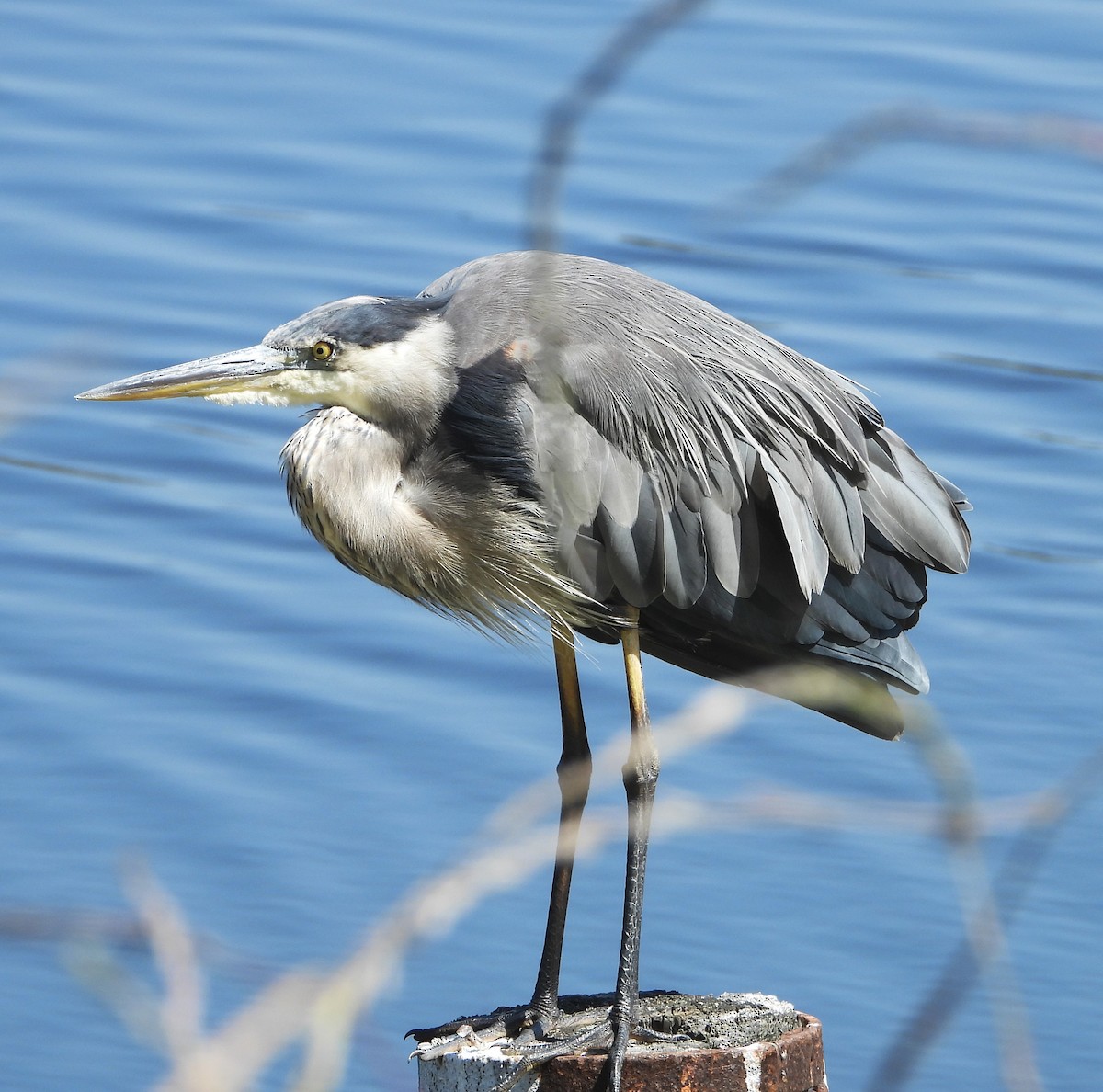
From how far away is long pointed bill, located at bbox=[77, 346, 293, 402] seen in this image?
11.4ft

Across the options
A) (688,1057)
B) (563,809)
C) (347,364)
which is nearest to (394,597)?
(563,809)

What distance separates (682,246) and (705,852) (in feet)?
13.3

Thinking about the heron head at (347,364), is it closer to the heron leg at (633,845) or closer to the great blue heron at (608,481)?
the great blue heron at (608,481)

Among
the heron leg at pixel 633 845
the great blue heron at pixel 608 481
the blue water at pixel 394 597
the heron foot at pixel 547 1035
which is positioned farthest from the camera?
the blue water at pixel 394 597

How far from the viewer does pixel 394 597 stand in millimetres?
7398

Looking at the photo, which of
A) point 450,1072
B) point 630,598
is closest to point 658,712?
point 630,598

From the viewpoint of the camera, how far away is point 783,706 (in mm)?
6508

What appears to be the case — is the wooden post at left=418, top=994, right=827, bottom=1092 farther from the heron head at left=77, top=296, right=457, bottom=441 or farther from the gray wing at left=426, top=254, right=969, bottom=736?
the heron head at left=77, top=296, right=457, bottom=441

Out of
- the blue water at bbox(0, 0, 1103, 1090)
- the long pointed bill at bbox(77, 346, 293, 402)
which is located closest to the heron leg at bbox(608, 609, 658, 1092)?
the blue water at bbox(0, 0, 1103, 1090)

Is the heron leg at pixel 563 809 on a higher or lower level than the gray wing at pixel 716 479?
lower

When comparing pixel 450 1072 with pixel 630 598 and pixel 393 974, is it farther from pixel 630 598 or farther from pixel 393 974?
pixel 393 974

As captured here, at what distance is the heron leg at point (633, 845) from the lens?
3.47m

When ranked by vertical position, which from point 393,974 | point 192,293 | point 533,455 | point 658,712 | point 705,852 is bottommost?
point 705,852

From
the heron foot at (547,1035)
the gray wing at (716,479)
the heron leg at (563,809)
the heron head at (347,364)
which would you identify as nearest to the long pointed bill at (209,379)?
the heron head at (347,364)
